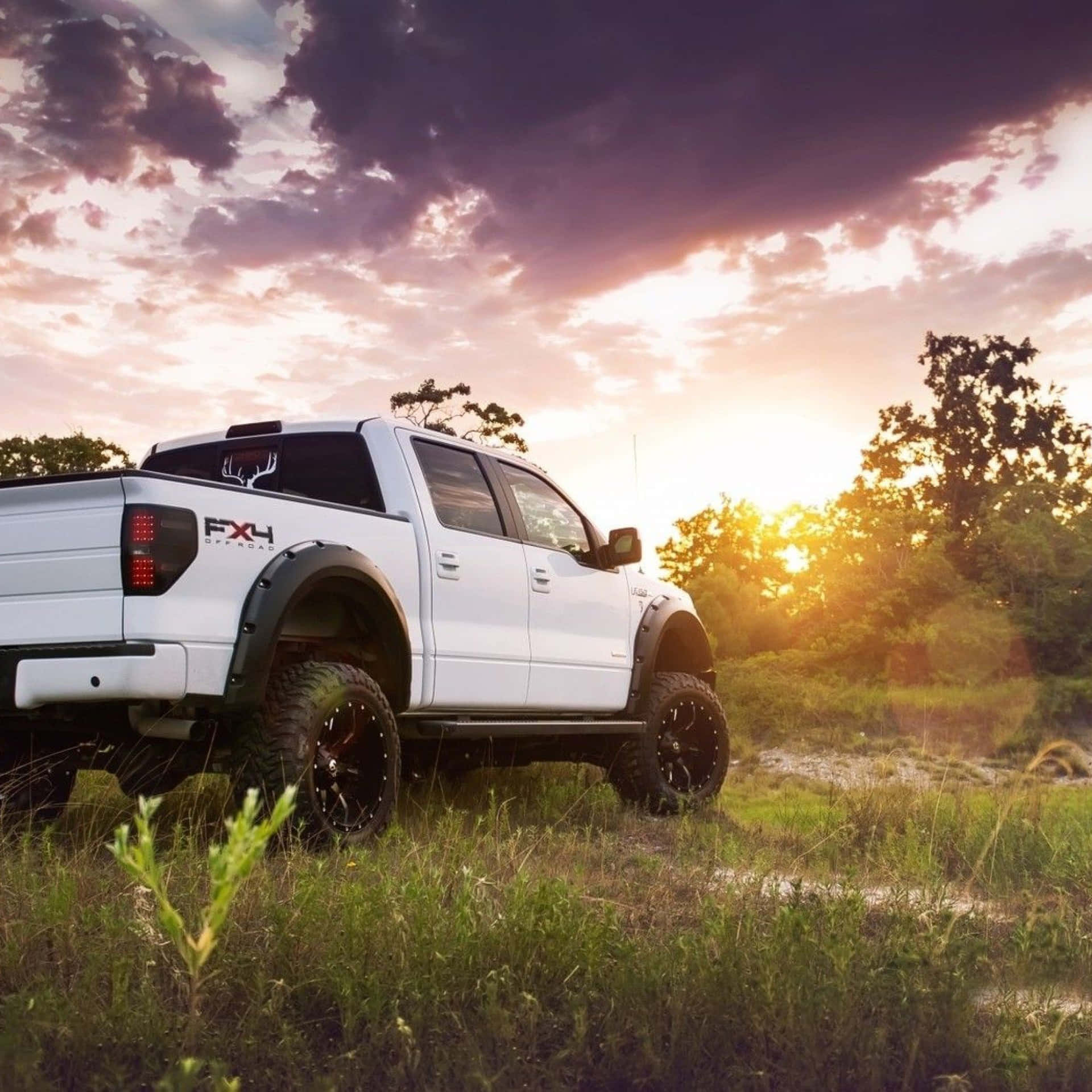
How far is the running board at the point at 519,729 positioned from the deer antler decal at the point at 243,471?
173 cm

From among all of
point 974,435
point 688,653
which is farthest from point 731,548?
point 688,653

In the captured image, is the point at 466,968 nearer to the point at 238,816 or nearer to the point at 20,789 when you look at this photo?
the point at 238,816

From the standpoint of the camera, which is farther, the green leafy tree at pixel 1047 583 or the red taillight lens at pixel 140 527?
the green leafy tree at pixel 1047 583

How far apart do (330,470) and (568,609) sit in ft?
5.48

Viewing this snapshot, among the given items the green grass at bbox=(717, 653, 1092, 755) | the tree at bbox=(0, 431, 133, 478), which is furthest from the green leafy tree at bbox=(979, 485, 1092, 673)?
the tree at bbox=(0, 431, 133, 478)

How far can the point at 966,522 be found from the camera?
1574 inches

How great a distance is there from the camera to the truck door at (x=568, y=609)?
25.0ft

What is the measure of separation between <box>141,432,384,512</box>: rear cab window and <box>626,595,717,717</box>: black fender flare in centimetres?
241

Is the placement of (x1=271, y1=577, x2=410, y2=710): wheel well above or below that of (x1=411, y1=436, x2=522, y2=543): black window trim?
below

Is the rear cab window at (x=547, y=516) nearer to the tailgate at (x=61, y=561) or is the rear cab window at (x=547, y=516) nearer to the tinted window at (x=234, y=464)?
the tinted window at (x=234, y=464)

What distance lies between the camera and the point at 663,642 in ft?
30.7

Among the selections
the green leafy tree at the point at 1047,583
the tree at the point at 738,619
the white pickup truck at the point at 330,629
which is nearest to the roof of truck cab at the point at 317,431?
the white pickup truck at the point at 330,629

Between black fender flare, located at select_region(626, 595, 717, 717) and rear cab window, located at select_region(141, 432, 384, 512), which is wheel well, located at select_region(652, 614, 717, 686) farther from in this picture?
rear cab window, located at select_region(141, 432, 384, 512)

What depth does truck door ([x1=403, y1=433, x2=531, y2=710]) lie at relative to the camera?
266 inches
